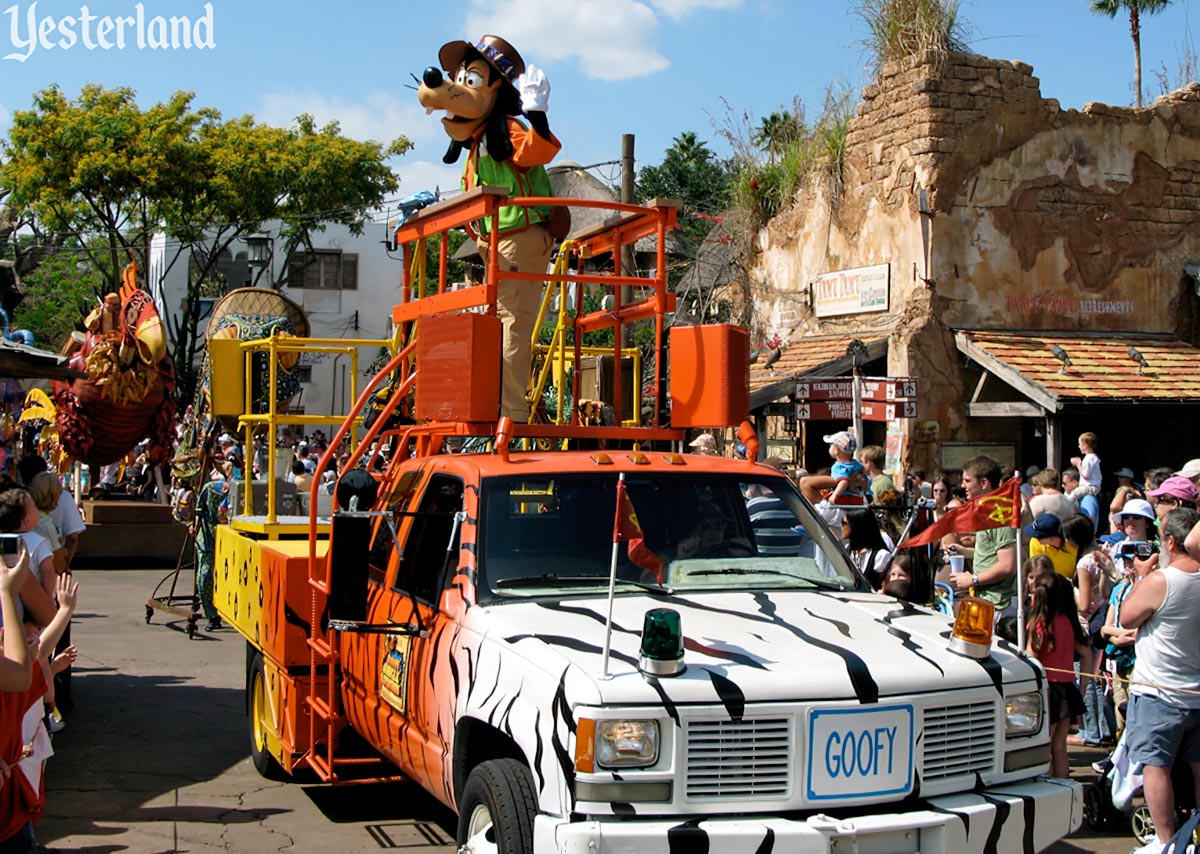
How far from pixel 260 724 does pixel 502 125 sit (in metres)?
4.00

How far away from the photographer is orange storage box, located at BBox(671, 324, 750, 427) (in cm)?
685

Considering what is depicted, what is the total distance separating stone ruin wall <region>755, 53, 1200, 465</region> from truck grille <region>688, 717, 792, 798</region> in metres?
13.7

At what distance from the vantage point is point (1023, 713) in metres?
4.86

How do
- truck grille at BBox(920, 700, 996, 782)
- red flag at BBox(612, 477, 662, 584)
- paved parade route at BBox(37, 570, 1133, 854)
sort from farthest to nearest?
1. paved parade route at BBox(37, 570, 1133, 854)
2. red flag at BBox(612, 477, 662, 584)
3. truck grille at BBox(920, 700, 996, 782)

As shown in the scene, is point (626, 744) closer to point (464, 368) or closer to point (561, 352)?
point (464, 368)

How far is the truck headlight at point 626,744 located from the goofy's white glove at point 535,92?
16.7ft

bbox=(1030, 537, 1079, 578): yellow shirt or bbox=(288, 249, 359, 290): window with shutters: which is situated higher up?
bbox=(288, 249, 359, 290): window with shutters

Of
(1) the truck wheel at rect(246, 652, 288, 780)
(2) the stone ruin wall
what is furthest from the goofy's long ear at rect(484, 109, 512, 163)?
(2) the stone ruin wall

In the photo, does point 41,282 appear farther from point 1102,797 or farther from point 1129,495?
point 1102,797

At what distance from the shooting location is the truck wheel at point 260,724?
775cm

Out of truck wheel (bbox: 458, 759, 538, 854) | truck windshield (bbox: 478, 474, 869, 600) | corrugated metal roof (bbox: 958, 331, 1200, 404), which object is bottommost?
truck wheel (bbox: 458, 759, 538, 854)

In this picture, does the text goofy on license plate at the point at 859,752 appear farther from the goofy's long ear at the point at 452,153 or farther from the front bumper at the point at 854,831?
the goofy's long ear at the point at 452,153

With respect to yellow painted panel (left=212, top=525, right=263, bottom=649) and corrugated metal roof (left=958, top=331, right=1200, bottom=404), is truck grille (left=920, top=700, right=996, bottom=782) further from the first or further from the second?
corrugated metal roof (left=958, top=331, right=1200, bottom=404)

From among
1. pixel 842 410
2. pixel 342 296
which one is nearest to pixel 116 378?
pixel 842 410
